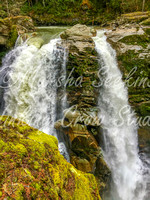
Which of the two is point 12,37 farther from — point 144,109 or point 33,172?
point 33,172

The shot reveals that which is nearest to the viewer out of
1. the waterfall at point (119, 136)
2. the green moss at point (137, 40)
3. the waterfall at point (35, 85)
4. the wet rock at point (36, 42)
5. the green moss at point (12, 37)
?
the waterfall at point (119, 136)

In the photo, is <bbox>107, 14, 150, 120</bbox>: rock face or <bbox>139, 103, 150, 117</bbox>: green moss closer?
<bbox>139, 103, 150, 117</bbox>: green moss

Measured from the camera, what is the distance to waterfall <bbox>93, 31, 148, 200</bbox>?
5.64 m

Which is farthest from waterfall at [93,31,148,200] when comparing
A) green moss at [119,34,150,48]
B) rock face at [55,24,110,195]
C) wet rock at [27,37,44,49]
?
wet rock at [27,37,44,49]

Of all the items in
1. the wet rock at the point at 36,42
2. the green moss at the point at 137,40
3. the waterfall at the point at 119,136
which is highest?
the wet rock at the point at 36,42

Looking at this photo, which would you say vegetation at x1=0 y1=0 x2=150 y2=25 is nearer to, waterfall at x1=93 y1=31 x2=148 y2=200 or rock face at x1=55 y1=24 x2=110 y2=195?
rock face at x1=55 y1=24 x2=110 y2=195

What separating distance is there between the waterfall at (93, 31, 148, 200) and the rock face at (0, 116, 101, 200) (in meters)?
4.14

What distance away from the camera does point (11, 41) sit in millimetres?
9719

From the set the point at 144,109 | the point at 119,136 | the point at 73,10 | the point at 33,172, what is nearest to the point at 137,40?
the point at 144,109

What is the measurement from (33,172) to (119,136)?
17.7 ft

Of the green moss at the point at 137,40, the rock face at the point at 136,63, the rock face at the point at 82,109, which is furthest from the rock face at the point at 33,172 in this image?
the green moss at the point at 137,40

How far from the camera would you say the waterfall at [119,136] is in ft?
18.5

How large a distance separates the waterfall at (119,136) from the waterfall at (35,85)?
222 centimetres

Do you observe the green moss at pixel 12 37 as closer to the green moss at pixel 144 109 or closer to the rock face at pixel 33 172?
the rock face at pixel 33 172
